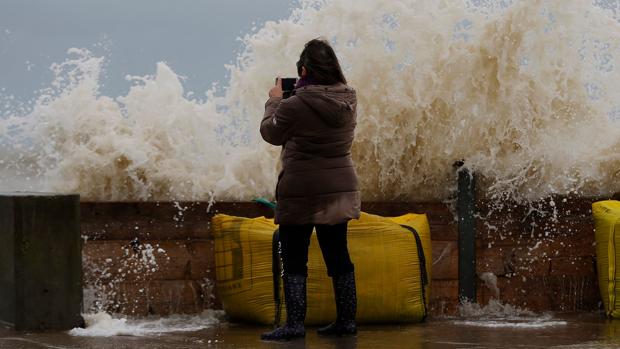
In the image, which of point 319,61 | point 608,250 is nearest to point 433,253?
point 608,250

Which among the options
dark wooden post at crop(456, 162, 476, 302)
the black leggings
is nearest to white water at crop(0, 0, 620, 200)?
dark wooden post at crop(456, 162, 476, 302)

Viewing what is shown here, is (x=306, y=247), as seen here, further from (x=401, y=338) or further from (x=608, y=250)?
(x=608, y=250)

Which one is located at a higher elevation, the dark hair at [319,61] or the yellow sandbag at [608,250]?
the dark hair at [319,61]

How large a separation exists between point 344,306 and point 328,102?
112cm

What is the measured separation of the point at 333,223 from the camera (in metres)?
5.67

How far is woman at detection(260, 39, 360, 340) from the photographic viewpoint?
5.59 m

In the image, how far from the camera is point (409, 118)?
297 inches

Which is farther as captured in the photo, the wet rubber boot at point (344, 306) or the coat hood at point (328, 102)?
the wet rubber boot at point (344, 306)

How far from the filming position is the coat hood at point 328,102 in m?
5.58

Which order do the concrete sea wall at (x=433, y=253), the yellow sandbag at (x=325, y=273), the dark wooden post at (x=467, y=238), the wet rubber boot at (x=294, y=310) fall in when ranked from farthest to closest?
the dark wooden post at (x=467, y=238)
the concrete sea wall at (x=433, y=253)
the yellow sandbag at (x=325, y=273)
the wet rubber boot at (x=294, y=310)

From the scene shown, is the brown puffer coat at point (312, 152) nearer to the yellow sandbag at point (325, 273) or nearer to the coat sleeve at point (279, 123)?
the coat sleeve at point (279, 123)

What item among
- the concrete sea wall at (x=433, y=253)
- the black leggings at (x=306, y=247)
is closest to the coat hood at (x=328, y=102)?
the black leggings at (x=306, y=247)

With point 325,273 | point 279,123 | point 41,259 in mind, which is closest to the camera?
point 279,123

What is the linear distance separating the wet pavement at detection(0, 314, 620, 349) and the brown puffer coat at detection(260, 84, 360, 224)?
0.68 meters
